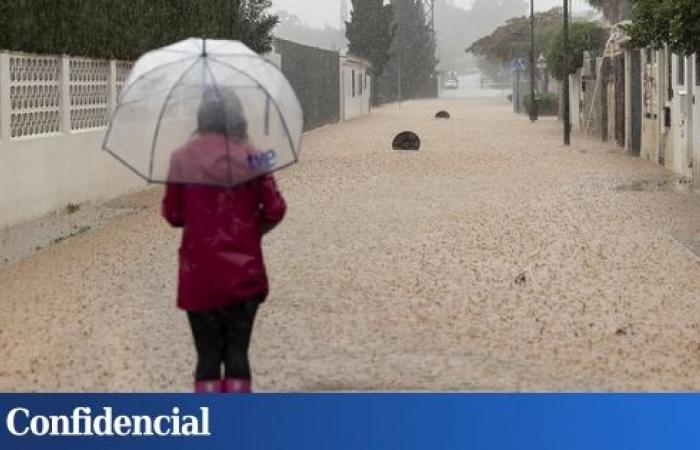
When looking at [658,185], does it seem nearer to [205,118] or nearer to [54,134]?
[54,134]

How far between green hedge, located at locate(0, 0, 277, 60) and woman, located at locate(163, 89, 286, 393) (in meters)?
8.50

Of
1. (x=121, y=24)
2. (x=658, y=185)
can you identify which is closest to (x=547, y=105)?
(x=658, y=185)

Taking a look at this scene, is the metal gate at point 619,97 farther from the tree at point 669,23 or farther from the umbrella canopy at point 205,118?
the umbrella canopy at point 205,118

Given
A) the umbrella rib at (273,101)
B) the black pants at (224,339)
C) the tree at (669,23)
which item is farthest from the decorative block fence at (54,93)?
the black pants at (224,339)

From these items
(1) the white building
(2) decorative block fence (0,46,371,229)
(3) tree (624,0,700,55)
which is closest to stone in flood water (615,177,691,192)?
(3) tree (624,0,700,55)

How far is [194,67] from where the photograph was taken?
16.5 ft

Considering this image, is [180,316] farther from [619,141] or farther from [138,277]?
[619,141]

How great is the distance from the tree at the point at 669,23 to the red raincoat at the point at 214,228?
8109 millimetres

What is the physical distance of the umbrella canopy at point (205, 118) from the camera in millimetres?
4785

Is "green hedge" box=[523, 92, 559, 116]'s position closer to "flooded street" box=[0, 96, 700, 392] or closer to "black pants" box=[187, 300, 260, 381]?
"flooded street" box=[0, 96, 700, 392]

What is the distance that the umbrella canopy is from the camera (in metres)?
4.79

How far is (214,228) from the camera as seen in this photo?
189 inches

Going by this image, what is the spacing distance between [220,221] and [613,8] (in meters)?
66.7

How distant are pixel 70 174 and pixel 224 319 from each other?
10.8 metres
